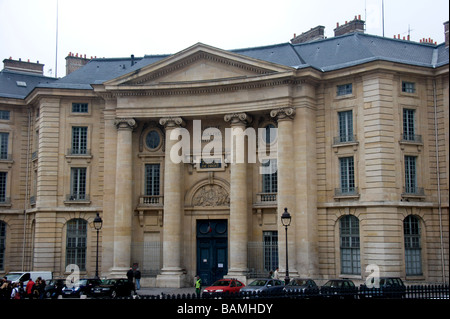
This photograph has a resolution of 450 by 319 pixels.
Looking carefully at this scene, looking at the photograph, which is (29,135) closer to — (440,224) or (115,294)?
(115,294)

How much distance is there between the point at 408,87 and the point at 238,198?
12.6 m

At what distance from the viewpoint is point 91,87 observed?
4497 cm

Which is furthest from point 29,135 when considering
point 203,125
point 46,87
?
point 203,125

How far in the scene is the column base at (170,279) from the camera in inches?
1620

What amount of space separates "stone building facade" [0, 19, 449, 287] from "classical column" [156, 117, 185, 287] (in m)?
0.09

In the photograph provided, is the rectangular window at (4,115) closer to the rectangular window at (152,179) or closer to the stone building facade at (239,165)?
the stone building facade at (239,165)

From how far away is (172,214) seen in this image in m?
42.0

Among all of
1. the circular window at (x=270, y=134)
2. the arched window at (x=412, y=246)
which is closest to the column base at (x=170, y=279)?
the circular window at (x=270, y=134)

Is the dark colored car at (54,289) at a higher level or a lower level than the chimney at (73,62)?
lower

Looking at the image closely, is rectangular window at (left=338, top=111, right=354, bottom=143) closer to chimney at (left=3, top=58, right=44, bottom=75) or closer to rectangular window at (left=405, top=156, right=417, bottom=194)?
rectangular window at (left=405, top=156, right=417, bottom=194)

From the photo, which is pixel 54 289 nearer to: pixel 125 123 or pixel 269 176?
pixel 125 123

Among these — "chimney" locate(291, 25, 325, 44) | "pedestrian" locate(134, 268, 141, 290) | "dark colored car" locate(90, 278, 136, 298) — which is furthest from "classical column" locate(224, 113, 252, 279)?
"chimney" locate(291, 25, 325, 44)

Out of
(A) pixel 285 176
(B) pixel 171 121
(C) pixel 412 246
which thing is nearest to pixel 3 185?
(B) pixel 171 121

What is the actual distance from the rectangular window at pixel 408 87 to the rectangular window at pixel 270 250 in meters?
12.1
